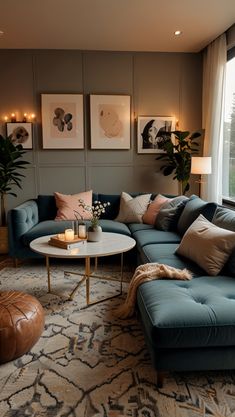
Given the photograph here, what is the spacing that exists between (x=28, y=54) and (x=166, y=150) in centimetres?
235

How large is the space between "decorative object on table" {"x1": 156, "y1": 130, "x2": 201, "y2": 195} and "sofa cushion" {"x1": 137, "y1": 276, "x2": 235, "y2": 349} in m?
2.76

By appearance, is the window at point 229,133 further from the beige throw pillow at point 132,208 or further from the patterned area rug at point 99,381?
the patterned area rug at point 99,381

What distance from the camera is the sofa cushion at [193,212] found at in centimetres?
306

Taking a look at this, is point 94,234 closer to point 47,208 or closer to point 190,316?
point 190,316

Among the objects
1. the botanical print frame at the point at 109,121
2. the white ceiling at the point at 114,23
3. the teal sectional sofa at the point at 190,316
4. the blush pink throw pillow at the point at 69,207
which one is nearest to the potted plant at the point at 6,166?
the blush pink throw pillow at the point at 69,207

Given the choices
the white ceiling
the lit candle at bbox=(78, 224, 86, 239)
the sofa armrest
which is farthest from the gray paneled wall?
the lit candle at bbox=(78, 224, 86, 239)

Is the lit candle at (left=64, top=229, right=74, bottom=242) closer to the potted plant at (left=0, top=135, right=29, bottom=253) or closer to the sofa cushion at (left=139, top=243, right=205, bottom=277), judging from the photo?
the sofa cushion at (left=139, top=243, right=205, bottom=277)

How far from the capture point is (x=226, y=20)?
11.7 ft

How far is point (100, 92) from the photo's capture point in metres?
4.63

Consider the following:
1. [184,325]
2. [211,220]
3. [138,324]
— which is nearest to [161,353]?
[184,325]

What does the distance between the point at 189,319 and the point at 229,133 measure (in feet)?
10.2

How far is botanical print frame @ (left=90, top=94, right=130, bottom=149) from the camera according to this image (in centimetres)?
462

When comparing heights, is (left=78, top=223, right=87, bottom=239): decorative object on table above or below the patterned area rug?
above

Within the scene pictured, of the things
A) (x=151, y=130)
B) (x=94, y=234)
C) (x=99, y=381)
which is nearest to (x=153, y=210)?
(x=94, y=234)
